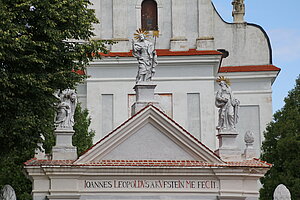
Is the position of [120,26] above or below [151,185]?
above

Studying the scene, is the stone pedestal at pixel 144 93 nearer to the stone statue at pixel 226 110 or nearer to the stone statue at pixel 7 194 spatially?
the stone statue at pixel 226 110

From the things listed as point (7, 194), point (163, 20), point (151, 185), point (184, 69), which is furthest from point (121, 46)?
point (7, 194)

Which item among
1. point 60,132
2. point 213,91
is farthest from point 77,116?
point 60,132

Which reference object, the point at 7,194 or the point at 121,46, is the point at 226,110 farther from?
the point at 121,46

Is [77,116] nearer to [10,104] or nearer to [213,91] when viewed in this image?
[213,91]

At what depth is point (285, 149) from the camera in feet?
95.8

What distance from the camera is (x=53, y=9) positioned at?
2114 cm

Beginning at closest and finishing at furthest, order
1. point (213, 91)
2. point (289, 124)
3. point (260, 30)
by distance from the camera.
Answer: point (289, 124) < point (213, 91) < point (260, 30)

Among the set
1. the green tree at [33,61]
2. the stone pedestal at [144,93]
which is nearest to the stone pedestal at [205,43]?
the stone pedestal at [144,93]

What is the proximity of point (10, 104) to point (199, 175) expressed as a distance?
6.22 m

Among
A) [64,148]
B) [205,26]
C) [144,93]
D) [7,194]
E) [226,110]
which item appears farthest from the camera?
[205,26]

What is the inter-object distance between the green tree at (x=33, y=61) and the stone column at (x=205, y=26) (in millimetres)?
15482

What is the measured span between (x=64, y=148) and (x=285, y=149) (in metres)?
11.7

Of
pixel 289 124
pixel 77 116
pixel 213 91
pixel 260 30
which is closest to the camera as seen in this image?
pixel 289 124
